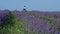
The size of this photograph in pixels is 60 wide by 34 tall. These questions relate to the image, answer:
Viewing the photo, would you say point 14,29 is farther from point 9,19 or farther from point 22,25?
point 9,19

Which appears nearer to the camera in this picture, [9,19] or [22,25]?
[22,25]

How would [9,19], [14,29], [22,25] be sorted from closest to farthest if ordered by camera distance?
[14,29] → [22,25] → [9,19]

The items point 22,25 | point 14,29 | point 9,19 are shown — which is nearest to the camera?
point 14,29

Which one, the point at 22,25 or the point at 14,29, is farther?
the point at 22,25

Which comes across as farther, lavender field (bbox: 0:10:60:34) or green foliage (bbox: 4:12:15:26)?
green foliage (bbox: 4:12:15:26)

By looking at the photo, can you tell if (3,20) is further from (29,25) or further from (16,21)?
(29,25)

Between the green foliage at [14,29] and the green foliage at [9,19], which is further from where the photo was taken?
the green foliage at [9,19]

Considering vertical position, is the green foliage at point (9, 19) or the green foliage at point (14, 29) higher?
the green foliage at point (9, 19)

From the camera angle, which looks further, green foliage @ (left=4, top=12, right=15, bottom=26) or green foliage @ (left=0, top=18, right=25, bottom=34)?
green foliage @ (left=4, top=12, right=15, bottom=26)

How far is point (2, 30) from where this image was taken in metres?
3.79

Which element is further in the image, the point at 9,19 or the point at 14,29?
the point at 9,19

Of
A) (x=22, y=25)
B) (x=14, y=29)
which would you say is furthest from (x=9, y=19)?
(x=14, y=29)

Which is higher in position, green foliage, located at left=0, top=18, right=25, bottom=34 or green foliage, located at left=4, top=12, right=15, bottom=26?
green foliage, located at left=4, top=12, right=15, bottom=26

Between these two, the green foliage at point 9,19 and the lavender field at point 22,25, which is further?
the green foliage at point 9,19
